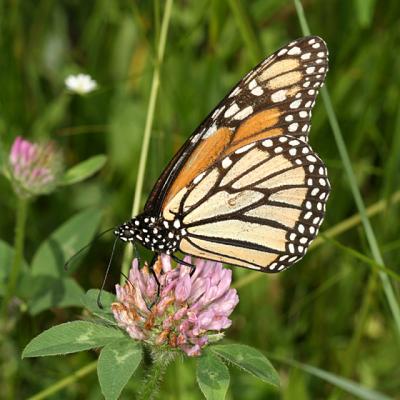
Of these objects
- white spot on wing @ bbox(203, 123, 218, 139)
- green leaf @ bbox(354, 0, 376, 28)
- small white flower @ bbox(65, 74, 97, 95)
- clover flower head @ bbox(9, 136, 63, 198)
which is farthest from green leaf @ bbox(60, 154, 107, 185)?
green leaf @ bbox(354, 0, 376, 28)

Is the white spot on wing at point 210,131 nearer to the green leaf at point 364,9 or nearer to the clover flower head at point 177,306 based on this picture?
the clover flower head at point 177,306

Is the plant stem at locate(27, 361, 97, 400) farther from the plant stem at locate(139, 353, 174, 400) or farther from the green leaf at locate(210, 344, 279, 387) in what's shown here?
the green leaf at locate(210, 344, 279, 387)

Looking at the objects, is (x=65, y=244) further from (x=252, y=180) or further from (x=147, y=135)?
(x=252, y=180)

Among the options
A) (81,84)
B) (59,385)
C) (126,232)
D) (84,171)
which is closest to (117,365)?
(126,232)

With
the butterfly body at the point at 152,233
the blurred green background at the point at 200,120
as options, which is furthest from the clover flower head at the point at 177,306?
the blurred green background at the point at 200,120

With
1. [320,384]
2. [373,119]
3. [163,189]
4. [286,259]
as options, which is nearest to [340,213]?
[373,119]

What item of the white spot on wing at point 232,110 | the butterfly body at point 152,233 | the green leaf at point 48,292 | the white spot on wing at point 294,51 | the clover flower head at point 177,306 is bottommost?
the clover flower head at point 177,306

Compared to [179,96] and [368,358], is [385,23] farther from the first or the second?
[368,358]
